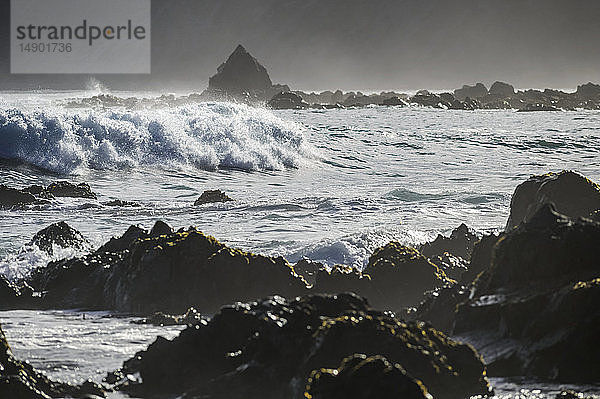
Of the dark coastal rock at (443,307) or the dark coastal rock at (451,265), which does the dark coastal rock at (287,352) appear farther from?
the dark coastal rock at (451,265)

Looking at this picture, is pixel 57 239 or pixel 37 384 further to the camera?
pixel 57 239

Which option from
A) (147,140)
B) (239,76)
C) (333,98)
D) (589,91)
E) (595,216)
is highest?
(239,76)

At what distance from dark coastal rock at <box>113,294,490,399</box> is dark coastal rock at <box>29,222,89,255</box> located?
18.2ft

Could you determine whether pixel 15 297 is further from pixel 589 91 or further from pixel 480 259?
pixel 589 91

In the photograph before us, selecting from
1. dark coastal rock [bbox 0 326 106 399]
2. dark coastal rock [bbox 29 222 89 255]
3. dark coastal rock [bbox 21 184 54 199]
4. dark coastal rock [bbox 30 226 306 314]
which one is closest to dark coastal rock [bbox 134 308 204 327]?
dark coastal rock [bbox 30 226 306 314]

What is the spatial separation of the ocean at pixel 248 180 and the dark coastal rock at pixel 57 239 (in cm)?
14

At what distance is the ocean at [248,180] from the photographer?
8.41m

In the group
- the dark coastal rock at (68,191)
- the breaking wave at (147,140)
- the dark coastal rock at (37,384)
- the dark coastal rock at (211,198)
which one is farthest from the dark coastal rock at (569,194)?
the breaking wave at (147,140)

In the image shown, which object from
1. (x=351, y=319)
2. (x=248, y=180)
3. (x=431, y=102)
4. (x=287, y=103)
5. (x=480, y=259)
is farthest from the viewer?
(x=431, y=102)

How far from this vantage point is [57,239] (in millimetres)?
11547

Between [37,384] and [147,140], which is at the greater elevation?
[147,140]

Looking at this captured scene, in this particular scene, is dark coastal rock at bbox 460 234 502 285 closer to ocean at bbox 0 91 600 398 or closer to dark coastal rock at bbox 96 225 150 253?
ocean at bbox 0 91 600 398

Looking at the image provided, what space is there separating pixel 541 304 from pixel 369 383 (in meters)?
2.20

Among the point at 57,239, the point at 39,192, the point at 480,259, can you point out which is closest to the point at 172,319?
the point at 480,259
